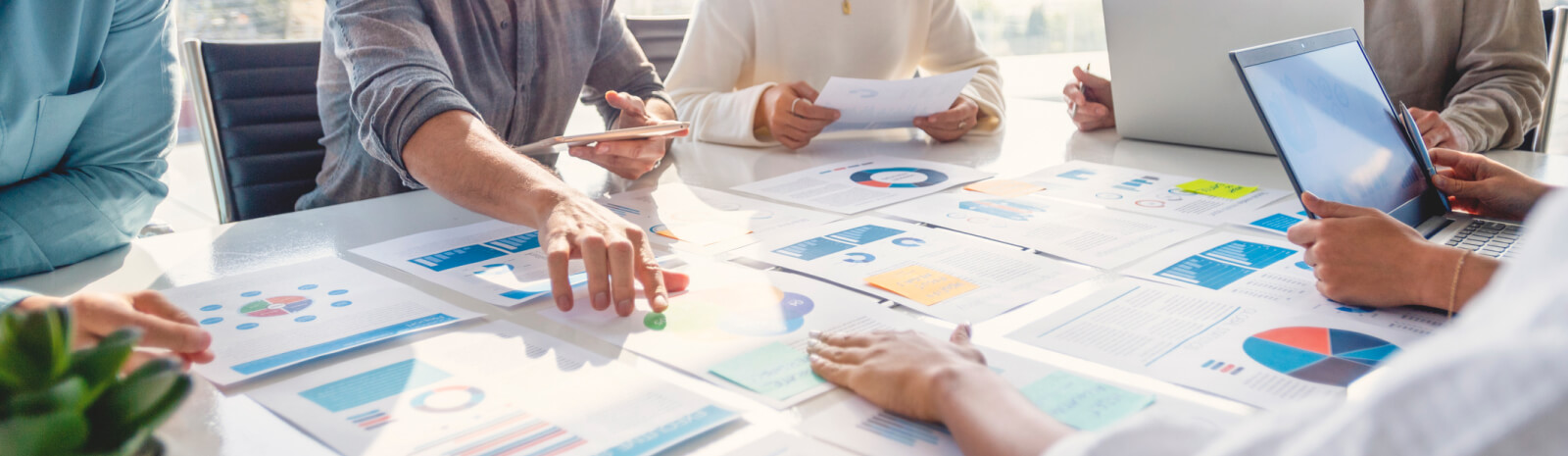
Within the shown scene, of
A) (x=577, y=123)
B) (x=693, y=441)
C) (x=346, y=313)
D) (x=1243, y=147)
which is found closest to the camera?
(x=693, y=441)

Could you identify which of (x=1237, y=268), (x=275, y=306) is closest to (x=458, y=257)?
(x=275, y=306)

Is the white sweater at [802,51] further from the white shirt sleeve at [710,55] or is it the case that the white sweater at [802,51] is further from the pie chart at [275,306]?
the pie chart at [275,306]

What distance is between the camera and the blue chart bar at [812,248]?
99 centimetres

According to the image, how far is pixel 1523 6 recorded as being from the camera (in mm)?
1707

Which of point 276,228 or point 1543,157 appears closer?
point 276,228

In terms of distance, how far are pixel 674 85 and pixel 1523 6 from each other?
63.8 inches

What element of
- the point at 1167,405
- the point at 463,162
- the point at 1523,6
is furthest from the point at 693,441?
the point at 1523,6

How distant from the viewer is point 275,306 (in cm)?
84

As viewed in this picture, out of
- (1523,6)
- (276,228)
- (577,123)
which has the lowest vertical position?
(577,123)

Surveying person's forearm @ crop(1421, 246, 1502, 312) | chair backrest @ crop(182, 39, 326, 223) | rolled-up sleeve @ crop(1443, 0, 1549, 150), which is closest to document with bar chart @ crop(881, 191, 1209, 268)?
person's forearm @ crop(1421, 246, 1502, 312)

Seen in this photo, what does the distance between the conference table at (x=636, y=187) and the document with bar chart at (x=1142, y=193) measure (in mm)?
53

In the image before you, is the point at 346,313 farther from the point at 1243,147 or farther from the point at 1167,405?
the point at 1243,147

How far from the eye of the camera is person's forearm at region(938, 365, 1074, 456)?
0.52 metres

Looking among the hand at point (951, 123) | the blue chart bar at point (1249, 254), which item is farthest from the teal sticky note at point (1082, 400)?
the hand at point (951, 123)
